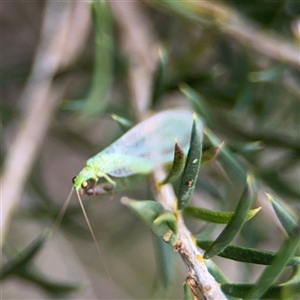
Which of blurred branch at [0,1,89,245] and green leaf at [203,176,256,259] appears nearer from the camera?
green leaf at [203,176,256,259]

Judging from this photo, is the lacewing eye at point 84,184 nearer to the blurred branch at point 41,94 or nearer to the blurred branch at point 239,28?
the blurred branch at point 41,94

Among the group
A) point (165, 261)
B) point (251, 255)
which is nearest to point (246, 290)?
point (251, 255)

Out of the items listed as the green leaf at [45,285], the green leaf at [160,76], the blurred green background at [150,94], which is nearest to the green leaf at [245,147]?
the blurred green background at [150,94]

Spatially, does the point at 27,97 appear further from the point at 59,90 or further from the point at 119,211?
the point at 119,211

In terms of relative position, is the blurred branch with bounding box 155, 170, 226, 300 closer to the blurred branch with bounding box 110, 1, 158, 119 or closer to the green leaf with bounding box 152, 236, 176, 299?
the green leaf with bounding box 152, 236, 176, 299

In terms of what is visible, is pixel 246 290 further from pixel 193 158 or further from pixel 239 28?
pixel 239 28

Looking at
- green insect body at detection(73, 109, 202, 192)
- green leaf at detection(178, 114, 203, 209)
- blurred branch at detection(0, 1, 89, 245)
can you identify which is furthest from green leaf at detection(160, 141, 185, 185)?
blurred branch at detection(0, 1, 89, 245)
